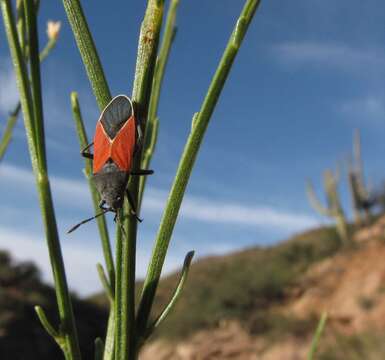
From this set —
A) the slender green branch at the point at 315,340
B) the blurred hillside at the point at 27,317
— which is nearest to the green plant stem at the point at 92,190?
the slender green branch at the point at 315,340

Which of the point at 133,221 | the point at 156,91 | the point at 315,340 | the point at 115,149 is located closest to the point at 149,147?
the point at 156,91

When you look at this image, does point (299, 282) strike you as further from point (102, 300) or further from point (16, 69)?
point (16, 69)

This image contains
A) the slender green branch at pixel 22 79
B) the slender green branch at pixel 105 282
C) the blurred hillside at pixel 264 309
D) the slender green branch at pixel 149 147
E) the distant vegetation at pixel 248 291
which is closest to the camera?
the slender green branch at pixel 22 79

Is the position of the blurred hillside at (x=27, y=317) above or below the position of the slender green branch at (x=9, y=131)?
above

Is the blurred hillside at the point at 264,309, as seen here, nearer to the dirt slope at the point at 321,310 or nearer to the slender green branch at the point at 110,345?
the dirt slope at the point at 321,310

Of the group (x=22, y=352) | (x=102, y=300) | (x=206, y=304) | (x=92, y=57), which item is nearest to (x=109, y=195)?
(x=92, y=57)

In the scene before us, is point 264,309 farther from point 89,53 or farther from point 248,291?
point 89,53
